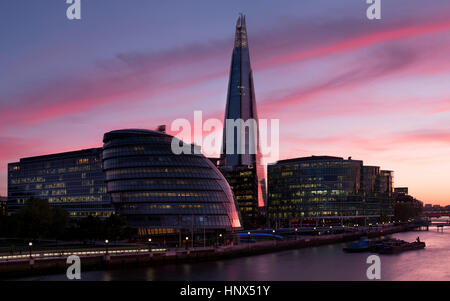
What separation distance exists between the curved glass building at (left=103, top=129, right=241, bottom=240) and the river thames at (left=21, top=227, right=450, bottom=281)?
70.1ft

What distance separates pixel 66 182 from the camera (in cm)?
15788

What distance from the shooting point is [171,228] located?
12494 cm

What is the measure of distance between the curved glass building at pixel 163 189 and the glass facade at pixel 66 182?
14109mm

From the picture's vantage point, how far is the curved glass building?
12538cm

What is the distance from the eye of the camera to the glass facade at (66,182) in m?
146

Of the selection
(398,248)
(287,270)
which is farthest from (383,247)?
(287,270)

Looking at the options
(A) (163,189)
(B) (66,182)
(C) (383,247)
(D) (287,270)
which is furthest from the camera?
(B) (66,182)

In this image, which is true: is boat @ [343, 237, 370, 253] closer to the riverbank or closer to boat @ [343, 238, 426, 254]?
boat @ [343, 238, 426, 254]

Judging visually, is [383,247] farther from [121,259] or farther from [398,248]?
[121,259]

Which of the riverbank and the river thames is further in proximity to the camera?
the river thames

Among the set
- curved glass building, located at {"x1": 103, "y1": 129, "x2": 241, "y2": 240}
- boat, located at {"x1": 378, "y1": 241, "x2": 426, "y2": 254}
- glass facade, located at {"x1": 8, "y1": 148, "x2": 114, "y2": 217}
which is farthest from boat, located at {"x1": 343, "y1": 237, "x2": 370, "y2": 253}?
glass facade, located at {"x1": 8, "y1": 148, "x2": 114, "y2": 217}

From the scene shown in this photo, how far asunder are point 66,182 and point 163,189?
44.4 m

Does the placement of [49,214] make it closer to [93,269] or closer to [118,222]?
[118,222]
